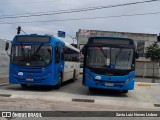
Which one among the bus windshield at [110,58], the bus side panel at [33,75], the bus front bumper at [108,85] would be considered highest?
the bus windshield at [110,58]

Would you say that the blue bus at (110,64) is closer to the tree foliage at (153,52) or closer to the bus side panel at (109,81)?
the bus side panel at (109,81)

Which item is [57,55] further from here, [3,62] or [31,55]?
[3,62]

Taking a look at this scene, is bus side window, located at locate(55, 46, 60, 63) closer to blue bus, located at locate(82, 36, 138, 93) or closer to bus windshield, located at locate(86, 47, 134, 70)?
blue bus, located at locate(82, 36, 138, 93)

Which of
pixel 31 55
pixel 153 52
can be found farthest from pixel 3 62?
pixel 153 52

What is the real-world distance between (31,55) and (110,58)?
4.04 meters

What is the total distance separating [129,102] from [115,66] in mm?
2682

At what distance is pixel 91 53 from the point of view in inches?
796

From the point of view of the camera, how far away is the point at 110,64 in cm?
1992

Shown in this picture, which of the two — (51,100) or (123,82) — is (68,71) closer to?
(123,82)

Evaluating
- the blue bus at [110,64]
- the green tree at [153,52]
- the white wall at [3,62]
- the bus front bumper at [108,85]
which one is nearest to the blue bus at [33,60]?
the blue bus at [110,64]

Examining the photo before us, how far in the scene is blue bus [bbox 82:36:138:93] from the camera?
1983 centimetres

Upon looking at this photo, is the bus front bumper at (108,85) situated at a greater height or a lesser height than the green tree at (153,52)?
lesser

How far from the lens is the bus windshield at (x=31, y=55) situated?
20.5 m

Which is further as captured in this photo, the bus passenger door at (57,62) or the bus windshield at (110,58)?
the bus passenger door at (57,62)
